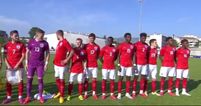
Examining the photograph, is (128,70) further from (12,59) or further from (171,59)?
(12,59)

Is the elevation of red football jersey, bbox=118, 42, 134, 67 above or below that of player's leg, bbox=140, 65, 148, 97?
above

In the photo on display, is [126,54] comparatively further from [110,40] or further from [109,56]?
[110,40]

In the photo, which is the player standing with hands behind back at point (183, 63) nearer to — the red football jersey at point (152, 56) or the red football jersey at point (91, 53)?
the red football jersey at point (152, 56)

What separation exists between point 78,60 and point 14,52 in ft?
7.02

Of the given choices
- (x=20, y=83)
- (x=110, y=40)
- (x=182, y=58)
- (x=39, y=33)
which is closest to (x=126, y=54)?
(x=110, y=40)

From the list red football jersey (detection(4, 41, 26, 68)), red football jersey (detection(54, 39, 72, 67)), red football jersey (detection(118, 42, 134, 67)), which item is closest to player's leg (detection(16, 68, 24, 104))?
red football jersey (detection(4, 41, 26, 68))

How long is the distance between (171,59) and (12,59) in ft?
20.3

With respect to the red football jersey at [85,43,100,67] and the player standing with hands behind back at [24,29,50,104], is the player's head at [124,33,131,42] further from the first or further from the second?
the player standing with hands behind back at [24,29,50,104]

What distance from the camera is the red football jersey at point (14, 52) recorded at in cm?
1130

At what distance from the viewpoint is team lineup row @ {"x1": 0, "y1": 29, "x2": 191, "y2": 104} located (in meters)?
11.2

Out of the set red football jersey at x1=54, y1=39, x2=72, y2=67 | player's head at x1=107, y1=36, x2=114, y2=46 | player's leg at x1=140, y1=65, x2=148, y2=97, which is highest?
player's head at x1=107, y1=36, x2=114, y2=46

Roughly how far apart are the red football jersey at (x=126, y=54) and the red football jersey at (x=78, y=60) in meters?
1.44

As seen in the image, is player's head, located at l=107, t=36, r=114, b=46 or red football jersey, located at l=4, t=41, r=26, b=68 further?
player's head, located at l=107, t=36, r=114, b=46

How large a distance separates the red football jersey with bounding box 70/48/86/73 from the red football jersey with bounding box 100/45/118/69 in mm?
804
